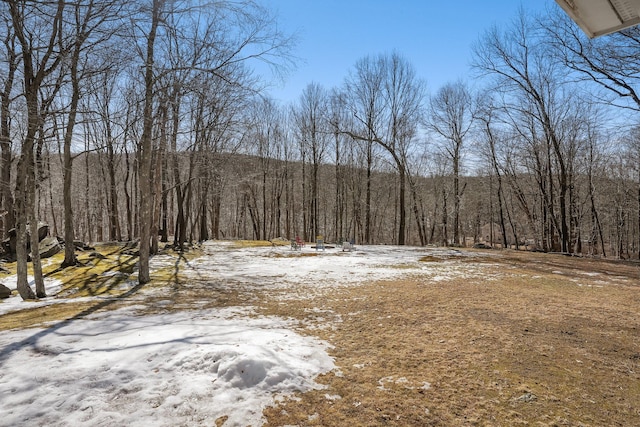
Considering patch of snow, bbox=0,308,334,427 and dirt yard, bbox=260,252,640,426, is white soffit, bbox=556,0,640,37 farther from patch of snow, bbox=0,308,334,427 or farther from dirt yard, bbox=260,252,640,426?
patch of snow, bbox=0,308,334,427

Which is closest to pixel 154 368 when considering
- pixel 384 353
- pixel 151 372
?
pixel 151 372

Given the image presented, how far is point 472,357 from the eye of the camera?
150 inches

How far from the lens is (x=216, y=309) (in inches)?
226

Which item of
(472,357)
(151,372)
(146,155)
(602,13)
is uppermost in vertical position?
(146,155)

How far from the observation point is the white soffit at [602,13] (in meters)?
1.77

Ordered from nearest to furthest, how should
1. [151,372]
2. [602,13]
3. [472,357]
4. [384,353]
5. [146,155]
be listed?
[602,13]
[151,372]
[472,357]
[384,353]
[146,155]

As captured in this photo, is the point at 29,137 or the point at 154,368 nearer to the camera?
the point at 154,368

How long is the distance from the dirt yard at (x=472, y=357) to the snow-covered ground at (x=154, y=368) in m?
0.34

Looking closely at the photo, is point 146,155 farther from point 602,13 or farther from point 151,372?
point 602,13

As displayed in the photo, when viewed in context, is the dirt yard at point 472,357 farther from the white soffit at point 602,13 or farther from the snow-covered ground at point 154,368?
the white soffit at point 602,13

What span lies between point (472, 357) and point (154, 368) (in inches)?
140

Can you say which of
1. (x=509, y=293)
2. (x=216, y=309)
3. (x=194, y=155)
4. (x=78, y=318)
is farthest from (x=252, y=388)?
(x=194, y=155)

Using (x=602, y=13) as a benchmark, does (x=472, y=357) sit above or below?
below

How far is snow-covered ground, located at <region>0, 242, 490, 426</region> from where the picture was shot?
2.64 meters
